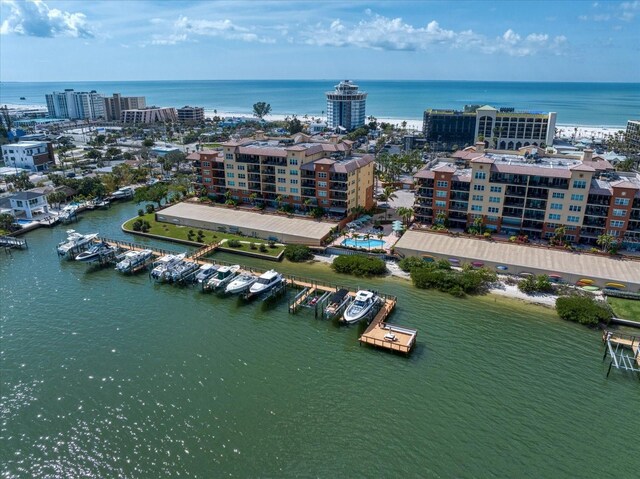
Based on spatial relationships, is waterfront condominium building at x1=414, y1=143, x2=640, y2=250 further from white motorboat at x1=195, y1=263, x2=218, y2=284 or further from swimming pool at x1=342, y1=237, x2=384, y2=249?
white motorboat at x1=195, y1=263, x2=218, y2=284

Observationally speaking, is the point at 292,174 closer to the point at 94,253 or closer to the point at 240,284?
the point at 240,284

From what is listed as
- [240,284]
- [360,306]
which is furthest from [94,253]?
[360,306]

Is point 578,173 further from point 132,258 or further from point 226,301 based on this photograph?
point 132,258

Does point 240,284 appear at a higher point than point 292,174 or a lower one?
lower

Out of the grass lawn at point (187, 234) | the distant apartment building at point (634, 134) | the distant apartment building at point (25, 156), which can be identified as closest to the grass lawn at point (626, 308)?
the grass lawn at point (187, 234)

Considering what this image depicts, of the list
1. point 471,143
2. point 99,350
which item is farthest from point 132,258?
point 471,143

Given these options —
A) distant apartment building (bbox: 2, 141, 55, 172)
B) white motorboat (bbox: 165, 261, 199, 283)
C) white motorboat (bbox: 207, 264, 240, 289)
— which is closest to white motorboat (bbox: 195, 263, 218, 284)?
white motorboat (bbox: 207, 264, 240, 289)
